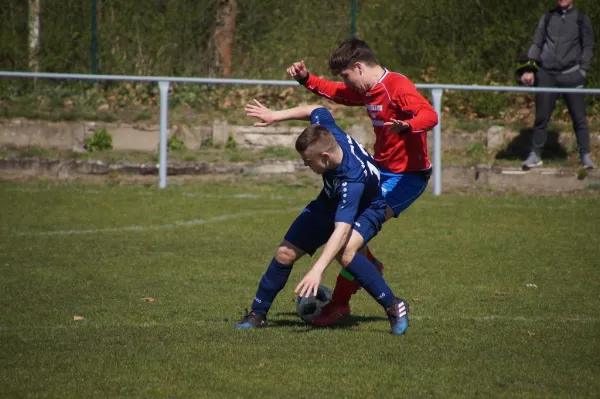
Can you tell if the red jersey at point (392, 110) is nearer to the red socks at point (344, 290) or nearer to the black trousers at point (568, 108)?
the red socks at point (344, 290)

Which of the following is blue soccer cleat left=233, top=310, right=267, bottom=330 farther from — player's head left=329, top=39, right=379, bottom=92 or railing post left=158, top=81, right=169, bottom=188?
railing post left=158, top=81, right=169, bottom=188

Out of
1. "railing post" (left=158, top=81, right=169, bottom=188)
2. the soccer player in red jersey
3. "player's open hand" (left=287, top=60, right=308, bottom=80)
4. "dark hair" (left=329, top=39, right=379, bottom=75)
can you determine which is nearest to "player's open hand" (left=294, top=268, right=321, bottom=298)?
the soccer player in red jersey

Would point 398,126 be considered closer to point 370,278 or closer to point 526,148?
point 370,278

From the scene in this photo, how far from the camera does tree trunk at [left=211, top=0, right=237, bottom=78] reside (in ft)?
56.7

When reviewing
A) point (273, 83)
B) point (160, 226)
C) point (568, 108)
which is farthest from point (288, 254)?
point (568, 108)

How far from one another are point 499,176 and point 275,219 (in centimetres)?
427

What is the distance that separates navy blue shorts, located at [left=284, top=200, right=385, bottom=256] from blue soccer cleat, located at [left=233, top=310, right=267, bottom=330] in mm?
526

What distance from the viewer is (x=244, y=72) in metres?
17.1

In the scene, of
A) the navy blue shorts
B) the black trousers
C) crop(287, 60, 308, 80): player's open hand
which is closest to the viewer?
the navy blue shorts

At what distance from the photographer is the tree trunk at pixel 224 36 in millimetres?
17281

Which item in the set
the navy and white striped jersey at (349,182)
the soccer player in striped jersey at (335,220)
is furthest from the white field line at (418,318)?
the navy and white striped jersey at (349,182)

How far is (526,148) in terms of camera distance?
1498 cm

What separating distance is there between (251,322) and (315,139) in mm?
1288

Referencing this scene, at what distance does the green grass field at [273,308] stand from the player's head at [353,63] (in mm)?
→ 1659
